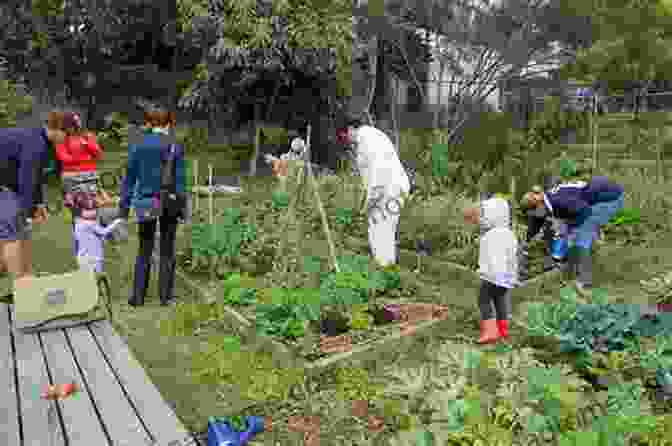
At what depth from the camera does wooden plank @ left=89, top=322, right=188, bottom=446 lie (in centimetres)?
244

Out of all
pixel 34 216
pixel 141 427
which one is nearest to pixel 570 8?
pixel 34 216

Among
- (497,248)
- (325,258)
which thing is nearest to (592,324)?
(497,248)

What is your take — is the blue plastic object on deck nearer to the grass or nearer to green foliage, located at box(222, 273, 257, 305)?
the grass

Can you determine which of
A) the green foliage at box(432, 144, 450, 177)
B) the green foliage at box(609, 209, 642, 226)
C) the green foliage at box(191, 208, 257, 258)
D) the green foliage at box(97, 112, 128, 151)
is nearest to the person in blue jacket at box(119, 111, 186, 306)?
the green foliage at box(191, 208, 257, 258)

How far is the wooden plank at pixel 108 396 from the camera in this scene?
7.94ft

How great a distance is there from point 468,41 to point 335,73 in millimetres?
3389

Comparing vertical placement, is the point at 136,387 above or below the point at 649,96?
below

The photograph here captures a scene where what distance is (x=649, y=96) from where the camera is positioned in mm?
19641

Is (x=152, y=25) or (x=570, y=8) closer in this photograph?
(x=570, y=8)

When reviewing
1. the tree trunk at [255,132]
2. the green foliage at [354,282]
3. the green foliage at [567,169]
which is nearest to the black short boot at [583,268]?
the green foliage at [354,282]

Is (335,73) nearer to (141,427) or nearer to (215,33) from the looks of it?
(215,33)

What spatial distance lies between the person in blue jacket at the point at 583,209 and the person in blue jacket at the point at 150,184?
3.74 m

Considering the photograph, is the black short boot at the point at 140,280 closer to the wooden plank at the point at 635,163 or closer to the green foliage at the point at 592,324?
the green foliage at the point at 592,324

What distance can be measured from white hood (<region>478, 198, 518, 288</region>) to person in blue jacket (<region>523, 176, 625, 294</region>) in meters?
1.56
